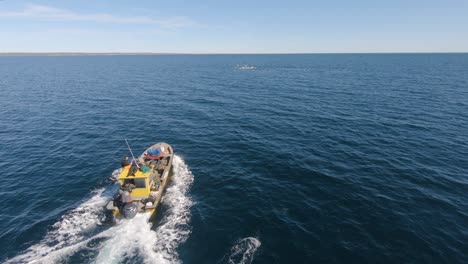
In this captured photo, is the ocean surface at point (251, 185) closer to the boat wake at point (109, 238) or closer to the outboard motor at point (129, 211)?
the boat wake at point (109, 238)

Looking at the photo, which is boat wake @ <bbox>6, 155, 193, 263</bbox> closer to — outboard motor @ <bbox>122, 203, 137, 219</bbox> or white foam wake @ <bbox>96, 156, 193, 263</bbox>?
white foam wake @ <bbox>96, 156, 193, 263</bbox>

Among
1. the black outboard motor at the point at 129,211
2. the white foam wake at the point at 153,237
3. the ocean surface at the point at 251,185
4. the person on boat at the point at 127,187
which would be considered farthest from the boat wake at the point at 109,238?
the person on boat at the point at 127,187

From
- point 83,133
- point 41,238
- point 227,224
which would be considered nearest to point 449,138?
point 227,224

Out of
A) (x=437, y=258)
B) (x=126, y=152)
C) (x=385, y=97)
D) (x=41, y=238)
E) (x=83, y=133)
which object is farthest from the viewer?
(x=385, y=97)

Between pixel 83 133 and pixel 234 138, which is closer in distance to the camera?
pixel 234 138

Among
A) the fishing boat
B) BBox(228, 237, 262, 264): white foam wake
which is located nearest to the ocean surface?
BBox(228, 237, 262, 264): white foam wake

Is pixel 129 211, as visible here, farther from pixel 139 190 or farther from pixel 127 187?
pixel 127 187

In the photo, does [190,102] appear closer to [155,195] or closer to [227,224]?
[155,195]
